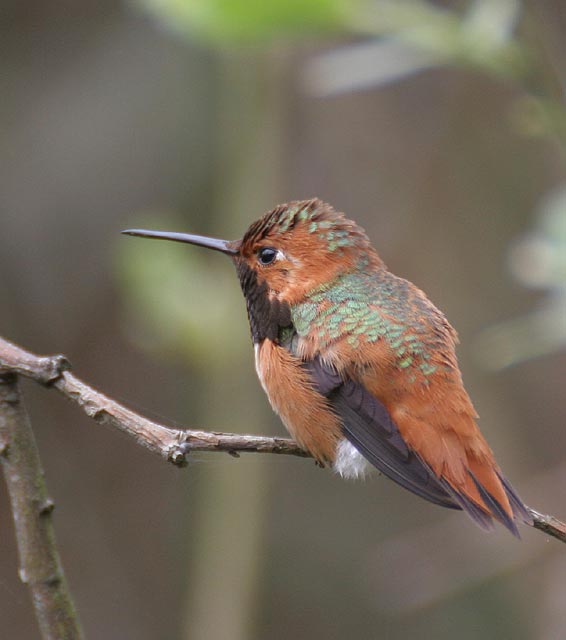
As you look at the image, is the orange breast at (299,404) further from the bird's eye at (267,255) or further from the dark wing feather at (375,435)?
the bird's eye at (267,255)

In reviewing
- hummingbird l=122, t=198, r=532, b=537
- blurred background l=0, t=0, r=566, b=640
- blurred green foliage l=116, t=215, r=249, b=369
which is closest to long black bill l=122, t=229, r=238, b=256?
hummingbird l=122, t=198, r=532, b=537

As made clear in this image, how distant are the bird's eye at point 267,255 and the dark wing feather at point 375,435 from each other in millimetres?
467

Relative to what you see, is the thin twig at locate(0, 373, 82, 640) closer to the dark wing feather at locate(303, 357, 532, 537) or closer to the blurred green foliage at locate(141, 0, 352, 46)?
the dark wing feather at locate(303, 357, 532, 537)

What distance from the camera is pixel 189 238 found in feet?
11.0

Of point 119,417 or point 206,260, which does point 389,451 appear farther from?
point 206,260

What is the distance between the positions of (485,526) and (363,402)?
20.9 inches

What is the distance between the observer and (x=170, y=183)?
7.46 m

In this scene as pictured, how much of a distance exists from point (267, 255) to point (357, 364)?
2.01 ft

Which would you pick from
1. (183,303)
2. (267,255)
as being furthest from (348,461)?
(183,303)

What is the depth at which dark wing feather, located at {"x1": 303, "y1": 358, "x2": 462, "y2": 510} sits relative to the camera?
2.63 m

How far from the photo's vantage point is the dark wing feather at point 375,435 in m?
2.63

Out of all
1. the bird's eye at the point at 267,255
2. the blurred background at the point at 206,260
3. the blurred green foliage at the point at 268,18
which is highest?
the blurred green foliage at the point at 268,18

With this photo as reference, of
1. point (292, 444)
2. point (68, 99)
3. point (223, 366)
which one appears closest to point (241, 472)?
point (223, 366)

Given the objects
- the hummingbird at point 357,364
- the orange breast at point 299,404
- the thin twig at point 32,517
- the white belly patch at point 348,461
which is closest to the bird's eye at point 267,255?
the hummingbird at point 357,364
